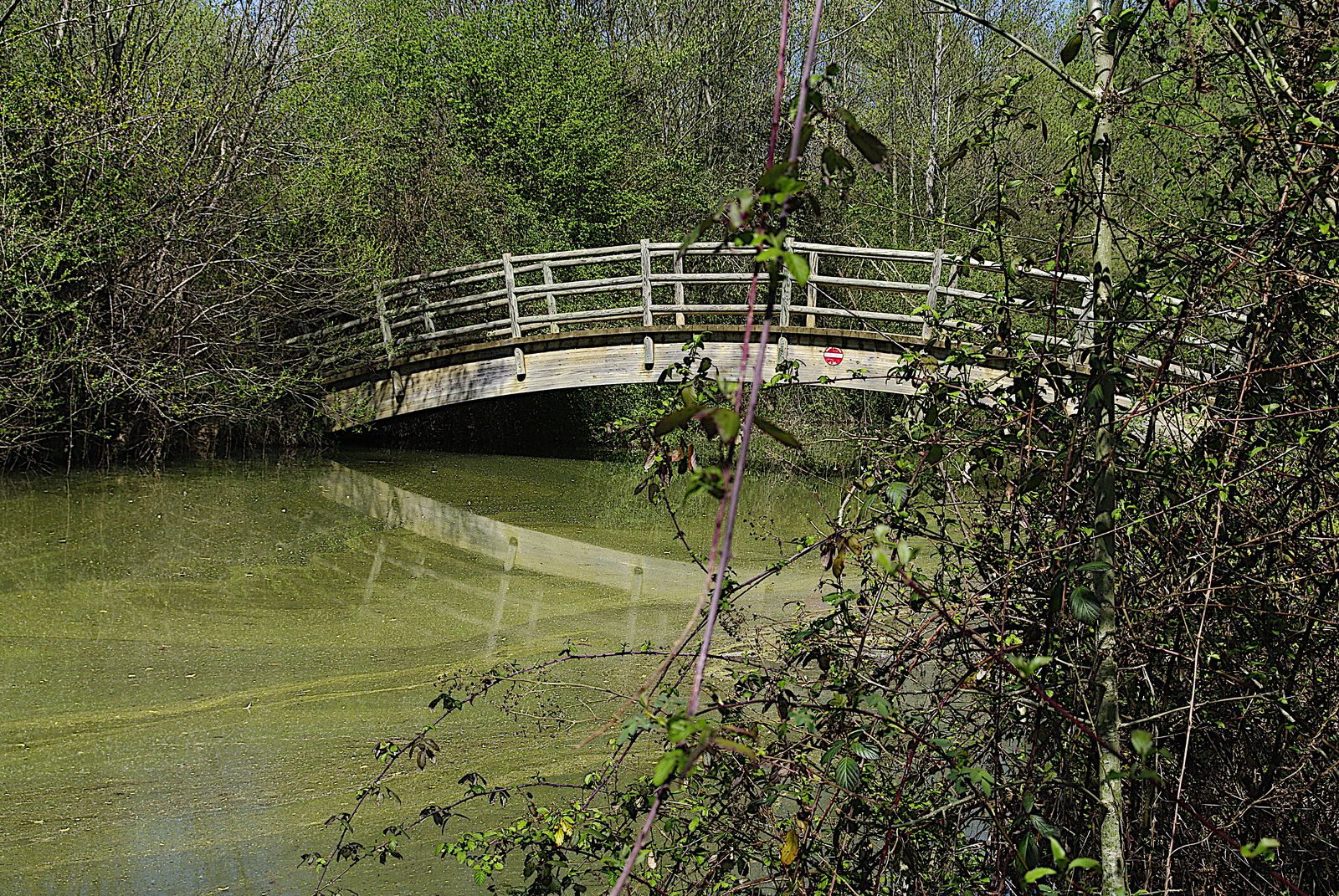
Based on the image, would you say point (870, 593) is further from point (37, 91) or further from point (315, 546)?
point (37, 91)

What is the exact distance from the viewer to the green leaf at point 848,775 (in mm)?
2105

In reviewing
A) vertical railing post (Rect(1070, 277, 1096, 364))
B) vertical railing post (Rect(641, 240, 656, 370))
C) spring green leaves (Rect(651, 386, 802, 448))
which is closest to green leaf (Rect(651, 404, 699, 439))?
Result: spring green leaves (Rect(651, 386, 802, 448))

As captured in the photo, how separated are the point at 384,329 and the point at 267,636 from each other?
8.01 meters

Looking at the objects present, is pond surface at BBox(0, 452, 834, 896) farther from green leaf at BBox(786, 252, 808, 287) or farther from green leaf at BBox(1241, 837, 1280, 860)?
green leaf at BBox(786, 252, 808, 287)

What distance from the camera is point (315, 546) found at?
9.46 meters

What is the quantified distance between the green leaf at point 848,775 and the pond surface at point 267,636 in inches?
45.7

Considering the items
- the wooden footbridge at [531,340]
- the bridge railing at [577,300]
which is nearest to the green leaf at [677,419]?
the bridge railing at [577,300]

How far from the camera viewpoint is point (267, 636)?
22.9 ft

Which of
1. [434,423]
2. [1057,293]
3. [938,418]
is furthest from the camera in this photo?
[434,423]

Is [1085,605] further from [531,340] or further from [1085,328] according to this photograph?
[531,340]

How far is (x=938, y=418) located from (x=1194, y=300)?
735 millimetres

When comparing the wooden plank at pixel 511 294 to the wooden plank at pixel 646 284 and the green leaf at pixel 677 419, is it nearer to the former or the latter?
the wooden plank at pixel 646 284

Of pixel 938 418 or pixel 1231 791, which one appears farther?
pixel 938 418

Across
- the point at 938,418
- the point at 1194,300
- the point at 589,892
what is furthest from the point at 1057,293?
the point at 589,892
